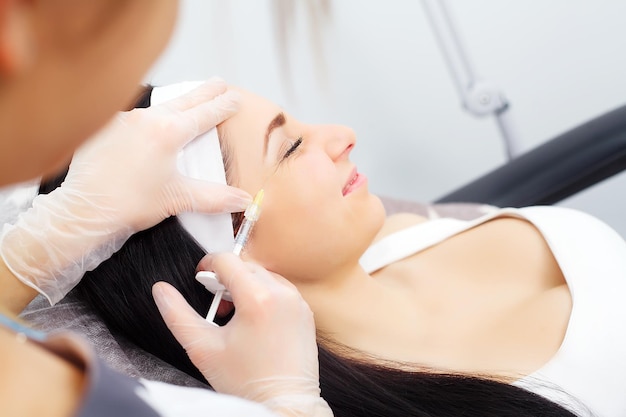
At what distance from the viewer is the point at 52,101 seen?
379mm

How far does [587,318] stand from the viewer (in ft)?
3.68

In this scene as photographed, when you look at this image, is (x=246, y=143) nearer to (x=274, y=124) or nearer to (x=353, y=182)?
(x=274, y=124)

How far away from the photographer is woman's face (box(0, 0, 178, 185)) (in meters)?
0.36

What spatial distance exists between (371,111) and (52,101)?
6.46 feet

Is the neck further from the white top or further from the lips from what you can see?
the white top

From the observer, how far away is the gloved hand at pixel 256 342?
0.89 meters

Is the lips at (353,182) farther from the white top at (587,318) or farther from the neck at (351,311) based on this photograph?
the white top at (587,318)

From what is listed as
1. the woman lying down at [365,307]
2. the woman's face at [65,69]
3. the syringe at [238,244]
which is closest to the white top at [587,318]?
the woman lying down at [365,307]

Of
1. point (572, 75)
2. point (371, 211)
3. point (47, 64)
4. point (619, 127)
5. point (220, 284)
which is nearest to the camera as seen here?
point (47, 64)

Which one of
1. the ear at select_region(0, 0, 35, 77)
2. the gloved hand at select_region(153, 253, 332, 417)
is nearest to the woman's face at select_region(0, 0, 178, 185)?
the ear at select_region(0, 0, 35, 77)

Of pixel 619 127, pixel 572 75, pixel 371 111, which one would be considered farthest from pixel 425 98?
pixel 619 127

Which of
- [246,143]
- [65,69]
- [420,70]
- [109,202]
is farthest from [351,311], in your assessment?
[420,70]

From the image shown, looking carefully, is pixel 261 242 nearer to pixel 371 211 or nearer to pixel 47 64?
pixel 371 211

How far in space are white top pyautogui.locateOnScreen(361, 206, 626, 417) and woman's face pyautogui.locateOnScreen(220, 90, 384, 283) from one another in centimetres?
35
